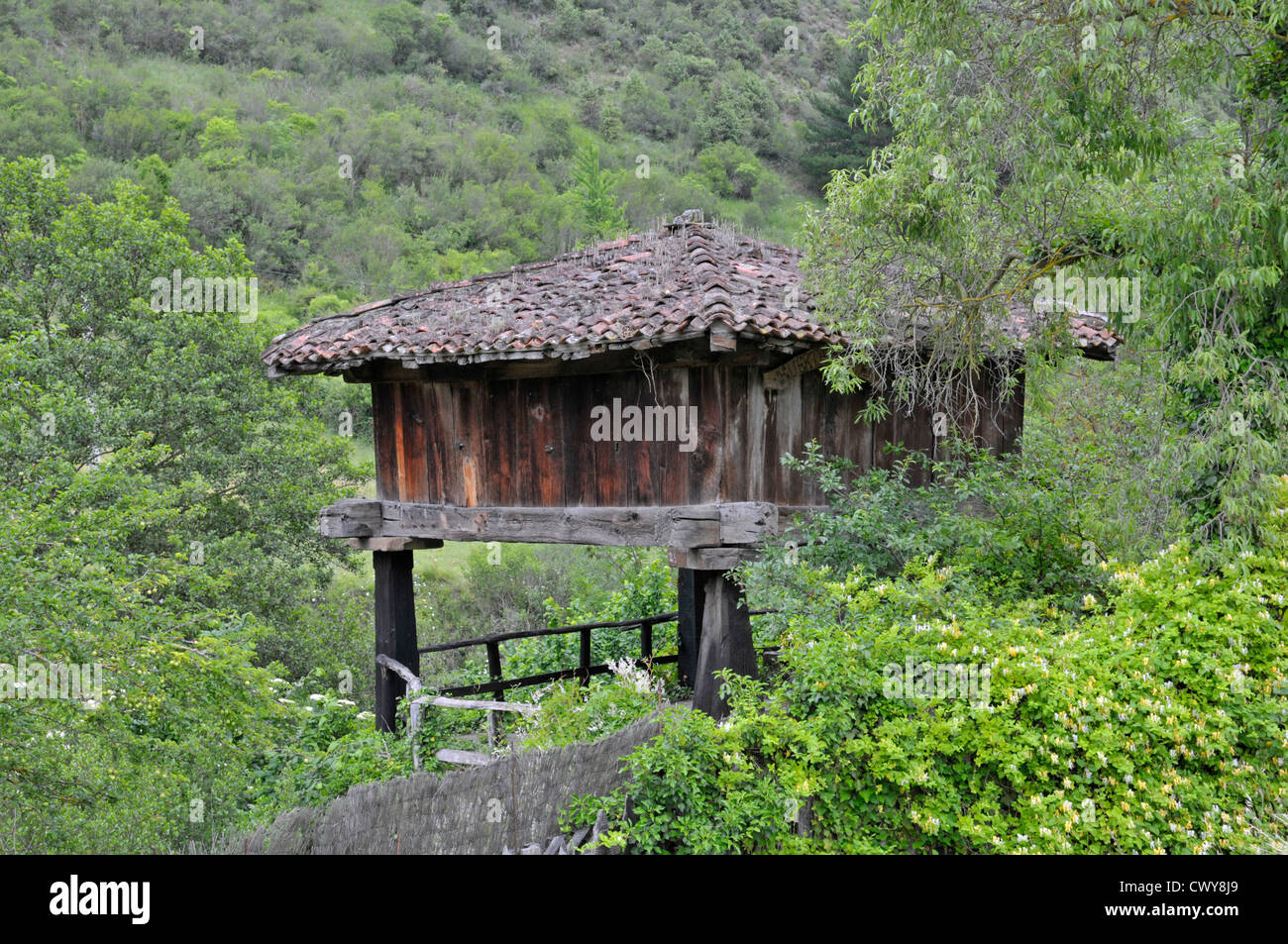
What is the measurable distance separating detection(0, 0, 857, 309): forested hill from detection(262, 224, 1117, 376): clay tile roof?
922 inches

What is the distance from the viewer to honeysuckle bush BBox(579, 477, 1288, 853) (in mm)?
4824

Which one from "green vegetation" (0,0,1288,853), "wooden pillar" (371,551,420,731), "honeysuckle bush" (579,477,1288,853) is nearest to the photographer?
"honeysuckle bush" (579,477,1288,853)

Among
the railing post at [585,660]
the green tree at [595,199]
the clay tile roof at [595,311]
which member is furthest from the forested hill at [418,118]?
the railing post at [585,660]

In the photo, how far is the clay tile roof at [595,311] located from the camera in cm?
657

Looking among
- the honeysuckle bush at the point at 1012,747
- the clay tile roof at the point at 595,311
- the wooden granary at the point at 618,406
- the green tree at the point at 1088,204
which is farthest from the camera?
the wooden granary at the point at 618,406

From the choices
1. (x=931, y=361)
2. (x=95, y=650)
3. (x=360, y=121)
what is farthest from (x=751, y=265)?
(x=360, y=121)

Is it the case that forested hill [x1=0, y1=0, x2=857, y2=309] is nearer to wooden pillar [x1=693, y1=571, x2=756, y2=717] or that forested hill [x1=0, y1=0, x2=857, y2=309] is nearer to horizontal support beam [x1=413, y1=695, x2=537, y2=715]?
horizontal support beam [x1=413, y1=695, x2=537, y2=715]

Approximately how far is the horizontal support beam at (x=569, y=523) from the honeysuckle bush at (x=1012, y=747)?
1.68m

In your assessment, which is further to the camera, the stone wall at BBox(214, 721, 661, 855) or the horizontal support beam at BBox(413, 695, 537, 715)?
the horizontal support beam at BBox(413, 695, 537, 715)

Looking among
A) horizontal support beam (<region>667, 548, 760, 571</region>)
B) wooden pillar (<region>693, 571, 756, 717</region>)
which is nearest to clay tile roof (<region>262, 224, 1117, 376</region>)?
horizontal support beam (<region>667, 548, 760, 571</region>)

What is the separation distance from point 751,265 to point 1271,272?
3654 mm

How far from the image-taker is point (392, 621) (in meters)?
9.70

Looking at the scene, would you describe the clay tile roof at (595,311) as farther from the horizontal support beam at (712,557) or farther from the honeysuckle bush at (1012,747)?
the honeysuckle bush at (1012,747)

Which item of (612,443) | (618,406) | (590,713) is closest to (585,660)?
(590,713)
